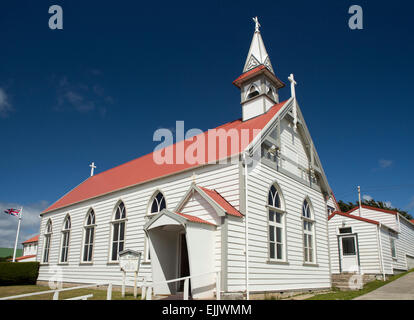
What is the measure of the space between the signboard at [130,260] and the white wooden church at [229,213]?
66 cm

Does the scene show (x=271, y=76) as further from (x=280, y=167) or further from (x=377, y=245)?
(x=377, y=245)

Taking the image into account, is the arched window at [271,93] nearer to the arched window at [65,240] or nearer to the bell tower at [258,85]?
the bell tower at [258,85]

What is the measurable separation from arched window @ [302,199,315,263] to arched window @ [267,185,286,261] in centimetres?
209

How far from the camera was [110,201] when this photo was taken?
2014cm

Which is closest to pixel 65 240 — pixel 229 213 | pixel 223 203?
pixel 223 203

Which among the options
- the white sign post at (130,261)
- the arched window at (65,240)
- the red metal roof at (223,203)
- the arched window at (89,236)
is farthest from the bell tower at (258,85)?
the arched window at (65,240)

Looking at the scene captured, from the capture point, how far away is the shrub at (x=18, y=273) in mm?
24297

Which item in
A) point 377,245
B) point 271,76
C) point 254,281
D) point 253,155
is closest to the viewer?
point 254,281

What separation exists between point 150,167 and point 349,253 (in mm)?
14971

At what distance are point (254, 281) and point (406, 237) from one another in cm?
2266

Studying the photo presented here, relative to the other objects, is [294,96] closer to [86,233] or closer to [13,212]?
[86,233]

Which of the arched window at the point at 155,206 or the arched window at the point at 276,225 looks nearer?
the arched window at the point at 276,225

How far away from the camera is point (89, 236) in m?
21.3
